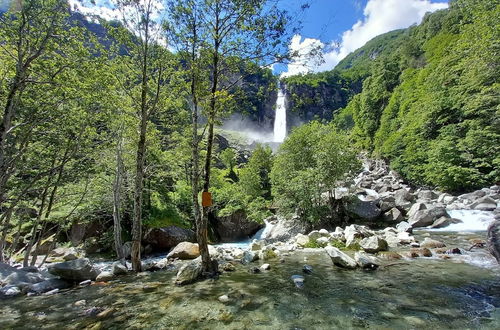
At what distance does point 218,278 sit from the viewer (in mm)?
8891

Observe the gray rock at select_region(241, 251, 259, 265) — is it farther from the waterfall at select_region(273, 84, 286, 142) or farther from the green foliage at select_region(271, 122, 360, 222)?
the waterfall at select_region(273, 84, 286, 142)

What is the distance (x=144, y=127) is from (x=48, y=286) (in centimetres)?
582

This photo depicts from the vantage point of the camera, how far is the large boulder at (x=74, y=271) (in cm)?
890

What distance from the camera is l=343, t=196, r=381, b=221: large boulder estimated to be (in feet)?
75.3

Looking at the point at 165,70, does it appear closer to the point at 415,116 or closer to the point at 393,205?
the point at 393,205

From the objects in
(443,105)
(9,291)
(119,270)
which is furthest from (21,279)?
(443,105)

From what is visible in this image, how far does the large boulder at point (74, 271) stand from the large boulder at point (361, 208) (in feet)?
64.7

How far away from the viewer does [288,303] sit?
6340 millimetres

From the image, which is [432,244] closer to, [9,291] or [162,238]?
[162,238]

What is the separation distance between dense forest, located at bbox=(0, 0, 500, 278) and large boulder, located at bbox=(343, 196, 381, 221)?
156 centimetres

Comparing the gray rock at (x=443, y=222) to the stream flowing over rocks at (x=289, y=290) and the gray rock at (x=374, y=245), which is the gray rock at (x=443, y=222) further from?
the gray rock at (x=374, y=245)

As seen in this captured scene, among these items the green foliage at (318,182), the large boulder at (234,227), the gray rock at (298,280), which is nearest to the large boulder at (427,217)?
the green foliage at (318,182)

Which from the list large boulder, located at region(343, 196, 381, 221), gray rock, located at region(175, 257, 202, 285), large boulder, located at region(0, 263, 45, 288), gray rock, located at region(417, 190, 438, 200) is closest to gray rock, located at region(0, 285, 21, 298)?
large boulder, located at region(0, 263, 45, 288)

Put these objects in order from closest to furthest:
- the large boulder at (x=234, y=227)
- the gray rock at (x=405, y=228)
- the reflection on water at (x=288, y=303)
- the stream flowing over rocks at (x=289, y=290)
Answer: the reflection on water at (x=288, y=303), the stream flowing over rocks at (x=289, y=290), the gray rock at (x=405, y=228), the large boulder at (x=234, y=227)
